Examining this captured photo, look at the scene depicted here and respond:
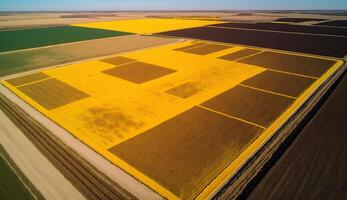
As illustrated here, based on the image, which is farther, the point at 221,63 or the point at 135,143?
the point at 221,63

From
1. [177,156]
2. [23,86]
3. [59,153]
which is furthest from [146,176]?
[23,86]

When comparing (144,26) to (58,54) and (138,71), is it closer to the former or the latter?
(58,54)

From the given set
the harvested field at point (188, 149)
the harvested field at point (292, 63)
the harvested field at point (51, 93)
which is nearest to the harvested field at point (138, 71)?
the harvested field at point (51, 93)

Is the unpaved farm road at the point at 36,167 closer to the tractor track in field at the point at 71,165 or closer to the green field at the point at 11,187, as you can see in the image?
the tractor track in field at the point at 71,165

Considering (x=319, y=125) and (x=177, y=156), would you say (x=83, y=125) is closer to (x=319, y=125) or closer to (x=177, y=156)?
(x=177, y=156)

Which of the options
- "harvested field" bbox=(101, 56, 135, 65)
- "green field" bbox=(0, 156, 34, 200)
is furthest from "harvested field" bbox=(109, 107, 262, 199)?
"harvested field" bbox=(101, 56, 135, 65)

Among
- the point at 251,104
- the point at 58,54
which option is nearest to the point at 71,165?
the point at 251,104
